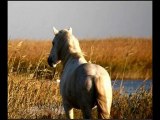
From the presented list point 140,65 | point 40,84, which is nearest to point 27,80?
point 40,84

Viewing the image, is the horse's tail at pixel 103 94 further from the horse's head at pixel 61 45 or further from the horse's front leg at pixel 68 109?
the horse's head at pixel 61 45

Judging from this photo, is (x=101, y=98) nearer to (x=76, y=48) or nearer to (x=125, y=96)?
(x=76, y=48)

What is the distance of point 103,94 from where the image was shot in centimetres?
425

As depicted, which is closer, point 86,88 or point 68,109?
point 86,88

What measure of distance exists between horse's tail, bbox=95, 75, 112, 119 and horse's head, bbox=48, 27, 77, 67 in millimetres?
958

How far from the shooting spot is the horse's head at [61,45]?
500 cm

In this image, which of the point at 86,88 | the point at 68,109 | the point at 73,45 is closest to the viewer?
the point at 86,88

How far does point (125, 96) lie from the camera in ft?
21.9

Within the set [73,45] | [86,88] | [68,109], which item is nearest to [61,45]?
[73,45]

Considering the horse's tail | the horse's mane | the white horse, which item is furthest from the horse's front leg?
the horse's mane

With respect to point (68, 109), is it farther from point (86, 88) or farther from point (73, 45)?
point (73, 45)

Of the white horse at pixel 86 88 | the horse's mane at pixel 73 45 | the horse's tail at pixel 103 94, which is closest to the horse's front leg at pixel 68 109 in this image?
the white horse at pixel 86 88

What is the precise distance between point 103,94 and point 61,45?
111cm
